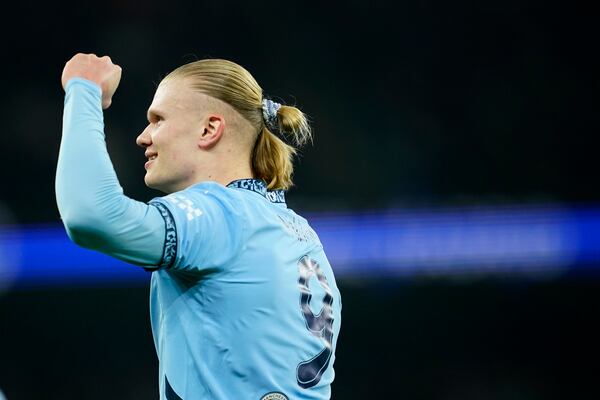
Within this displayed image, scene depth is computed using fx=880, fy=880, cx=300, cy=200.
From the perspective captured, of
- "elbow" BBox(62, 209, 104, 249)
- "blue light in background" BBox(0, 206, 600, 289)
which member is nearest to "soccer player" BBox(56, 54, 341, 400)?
"elbow" BBox(62, 209, 104, 249)

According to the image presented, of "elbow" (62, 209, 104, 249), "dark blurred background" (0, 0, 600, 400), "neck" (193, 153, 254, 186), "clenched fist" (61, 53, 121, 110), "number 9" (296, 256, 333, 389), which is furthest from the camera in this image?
"dark blurred background" (0, 0, 600, 400)

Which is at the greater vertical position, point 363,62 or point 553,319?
point 363,62

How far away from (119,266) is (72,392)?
22.8 inches

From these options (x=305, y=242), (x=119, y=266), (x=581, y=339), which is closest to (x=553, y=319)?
(x=581, y=339)

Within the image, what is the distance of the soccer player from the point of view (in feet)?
4.39

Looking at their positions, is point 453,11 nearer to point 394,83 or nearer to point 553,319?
point 394,83

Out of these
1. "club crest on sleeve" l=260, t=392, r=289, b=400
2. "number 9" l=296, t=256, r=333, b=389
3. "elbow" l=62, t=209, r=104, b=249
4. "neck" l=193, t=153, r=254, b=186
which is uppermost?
"neck" l=193, t=153, r=254, b=186

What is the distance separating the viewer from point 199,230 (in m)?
1.41

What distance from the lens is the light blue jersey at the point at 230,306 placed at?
1438mm

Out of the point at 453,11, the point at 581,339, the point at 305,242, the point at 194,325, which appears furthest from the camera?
the point at 453,11

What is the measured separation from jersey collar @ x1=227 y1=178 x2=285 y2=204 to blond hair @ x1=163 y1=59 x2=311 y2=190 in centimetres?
3

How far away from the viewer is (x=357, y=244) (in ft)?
12.4

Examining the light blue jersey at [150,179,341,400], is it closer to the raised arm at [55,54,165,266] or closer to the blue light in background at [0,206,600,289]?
the raised arm at [55,54,165,266]

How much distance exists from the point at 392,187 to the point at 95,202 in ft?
8.53
